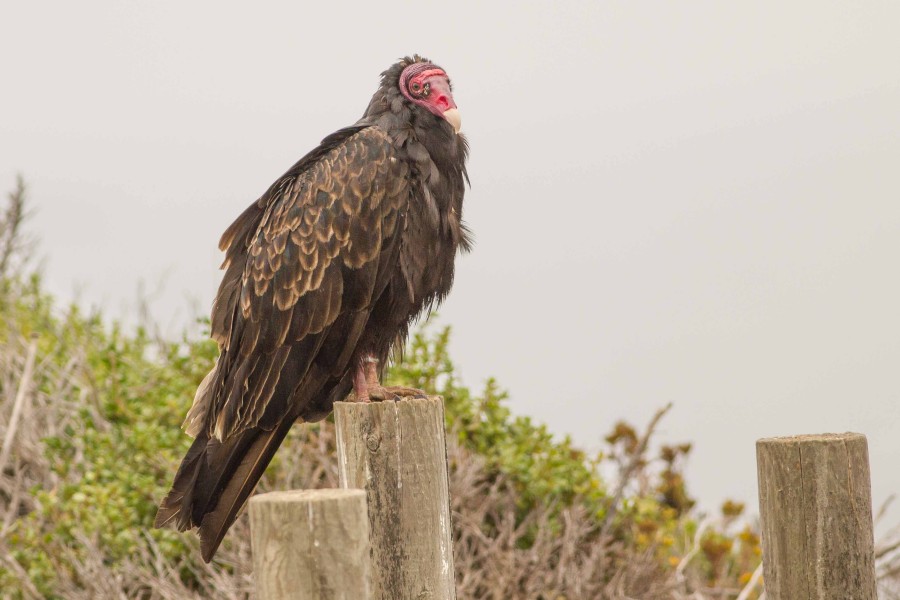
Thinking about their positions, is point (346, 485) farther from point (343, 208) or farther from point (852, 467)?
point (852, 467)

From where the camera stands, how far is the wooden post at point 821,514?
102 inches

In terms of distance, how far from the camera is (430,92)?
3.76 m

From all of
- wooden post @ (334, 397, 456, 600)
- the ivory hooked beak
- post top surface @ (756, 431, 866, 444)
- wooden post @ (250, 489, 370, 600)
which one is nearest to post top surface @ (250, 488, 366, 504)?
wooden post @ (250, 489, 370, 600)

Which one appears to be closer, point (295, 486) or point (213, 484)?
point (213, 484)

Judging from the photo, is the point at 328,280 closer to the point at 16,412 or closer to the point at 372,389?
the point at 372,389

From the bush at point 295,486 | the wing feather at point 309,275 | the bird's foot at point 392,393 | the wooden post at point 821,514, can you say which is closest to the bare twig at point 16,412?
the bush at point 295,486

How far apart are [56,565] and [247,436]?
2128 mm

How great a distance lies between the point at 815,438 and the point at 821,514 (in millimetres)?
179

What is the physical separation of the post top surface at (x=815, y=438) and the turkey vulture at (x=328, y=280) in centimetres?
132

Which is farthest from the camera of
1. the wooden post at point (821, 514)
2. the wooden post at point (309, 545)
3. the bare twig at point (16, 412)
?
the bare twig at point (16, 412)

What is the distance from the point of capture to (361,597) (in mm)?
2025

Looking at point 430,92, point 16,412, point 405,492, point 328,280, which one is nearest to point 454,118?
point 430,92

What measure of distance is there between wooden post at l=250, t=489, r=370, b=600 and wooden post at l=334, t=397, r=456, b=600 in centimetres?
82

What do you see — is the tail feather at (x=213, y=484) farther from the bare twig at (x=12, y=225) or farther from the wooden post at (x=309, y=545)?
the bare twig at (x=12, y=225)
